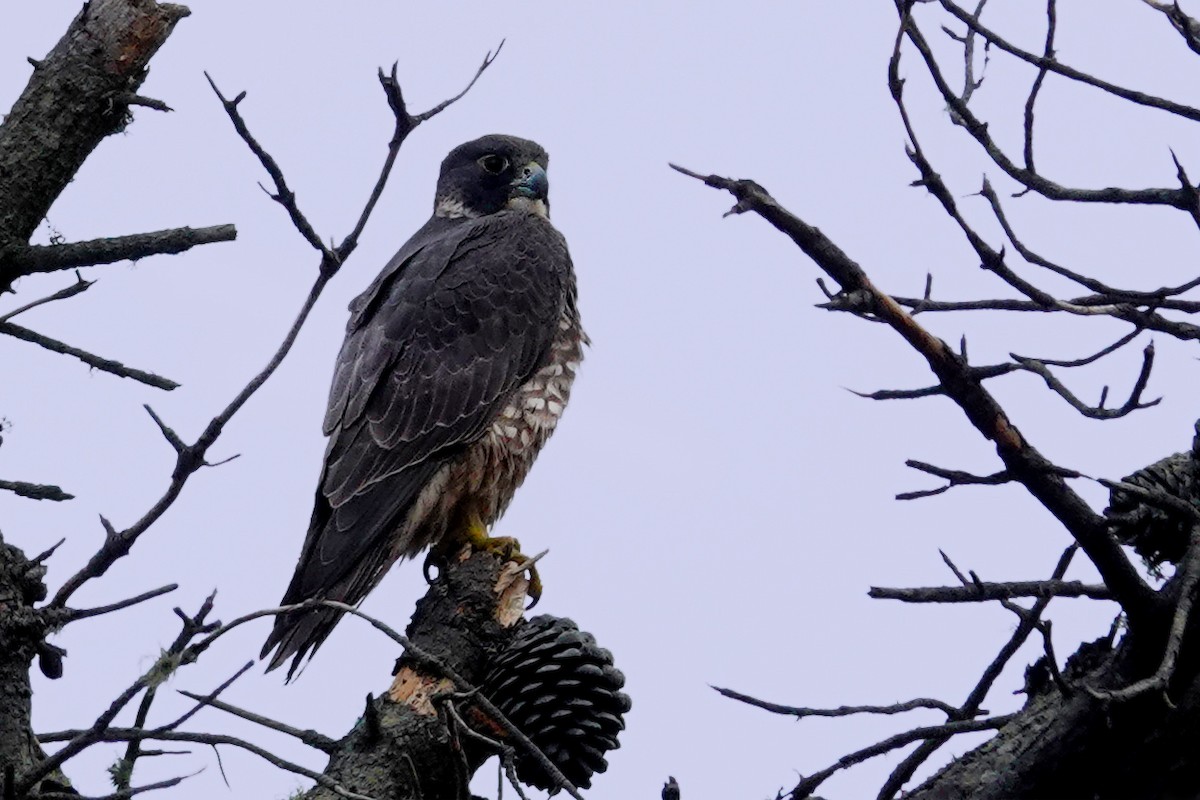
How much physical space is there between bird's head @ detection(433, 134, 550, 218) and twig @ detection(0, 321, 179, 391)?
2.71m

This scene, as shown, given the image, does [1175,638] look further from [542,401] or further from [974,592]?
[542,401]

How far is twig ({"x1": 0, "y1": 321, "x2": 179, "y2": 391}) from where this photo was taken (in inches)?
126

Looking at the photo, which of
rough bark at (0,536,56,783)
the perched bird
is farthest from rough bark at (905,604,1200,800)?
the perched bird

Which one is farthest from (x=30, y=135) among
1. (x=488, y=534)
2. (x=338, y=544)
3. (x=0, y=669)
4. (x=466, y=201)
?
(x=466, y=201)

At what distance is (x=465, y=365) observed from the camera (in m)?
4.95

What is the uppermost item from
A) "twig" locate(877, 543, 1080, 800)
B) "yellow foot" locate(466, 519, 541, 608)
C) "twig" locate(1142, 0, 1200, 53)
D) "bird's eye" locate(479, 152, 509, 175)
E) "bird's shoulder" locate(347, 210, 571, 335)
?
"bird's eye" locate(479, 152, 509, 175)

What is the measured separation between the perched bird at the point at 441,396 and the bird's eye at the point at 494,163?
465 mm

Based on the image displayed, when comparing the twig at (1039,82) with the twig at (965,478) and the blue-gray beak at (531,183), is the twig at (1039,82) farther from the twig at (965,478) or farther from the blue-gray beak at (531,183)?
the blue-gray beak at (531,183)

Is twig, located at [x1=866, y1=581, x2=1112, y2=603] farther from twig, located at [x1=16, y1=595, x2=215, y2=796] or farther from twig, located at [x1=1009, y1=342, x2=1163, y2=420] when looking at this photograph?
twig, located at [x1=16, y1=595, x2=215, y2=796]

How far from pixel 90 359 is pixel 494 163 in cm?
297

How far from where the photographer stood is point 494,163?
235 inches

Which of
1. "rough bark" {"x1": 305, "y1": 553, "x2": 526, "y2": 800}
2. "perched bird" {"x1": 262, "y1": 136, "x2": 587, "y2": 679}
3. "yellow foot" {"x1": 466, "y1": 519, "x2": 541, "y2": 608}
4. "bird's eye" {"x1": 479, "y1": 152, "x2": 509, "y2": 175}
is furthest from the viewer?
"bird's eye" {"x1": 479, "y1": 152, "x2": 509, "y2": 175}

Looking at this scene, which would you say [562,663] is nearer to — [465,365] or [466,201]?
[465,365]

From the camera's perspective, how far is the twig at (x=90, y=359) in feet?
10.5
